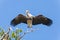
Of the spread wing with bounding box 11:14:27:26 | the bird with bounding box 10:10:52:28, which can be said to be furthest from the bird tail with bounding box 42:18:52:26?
the spread wing with bounding box 11:14:27:26

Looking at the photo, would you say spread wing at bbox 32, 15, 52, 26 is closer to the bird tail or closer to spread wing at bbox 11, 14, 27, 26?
the bird tail

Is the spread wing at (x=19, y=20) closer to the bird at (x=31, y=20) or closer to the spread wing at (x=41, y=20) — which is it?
the bird at (x=31, y=20)

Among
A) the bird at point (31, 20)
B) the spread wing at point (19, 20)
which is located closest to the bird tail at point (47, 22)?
the bird at point (31, 20)

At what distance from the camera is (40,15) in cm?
1562

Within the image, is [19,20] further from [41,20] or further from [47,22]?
[47,22]

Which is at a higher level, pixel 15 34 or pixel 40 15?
pixel 40 15

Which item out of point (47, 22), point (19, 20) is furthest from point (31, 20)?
point (19, 20)

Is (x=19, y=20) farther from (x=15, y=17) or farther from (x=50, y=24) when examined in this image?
(x=50, y=24)

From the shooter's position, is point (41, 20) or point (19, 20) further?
point (41, 20)

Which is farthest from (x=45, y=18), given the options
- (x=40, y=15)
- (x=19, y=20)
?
(x=19, y=20)

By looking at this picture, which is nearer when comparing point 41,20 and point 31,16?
point 31,16

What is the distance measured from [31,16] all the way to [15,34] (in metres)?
1.15

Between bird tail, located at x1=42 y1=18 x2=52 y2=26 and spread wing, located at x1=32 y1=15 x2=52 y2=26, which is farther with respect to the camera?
spread wing, located at x1=32 y1=15 x2=52 y2=26

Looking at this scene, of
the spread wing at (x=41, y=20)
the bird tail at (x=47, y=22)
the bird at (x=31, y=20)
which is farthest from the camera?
the spread wing at (x=41, y=20)
